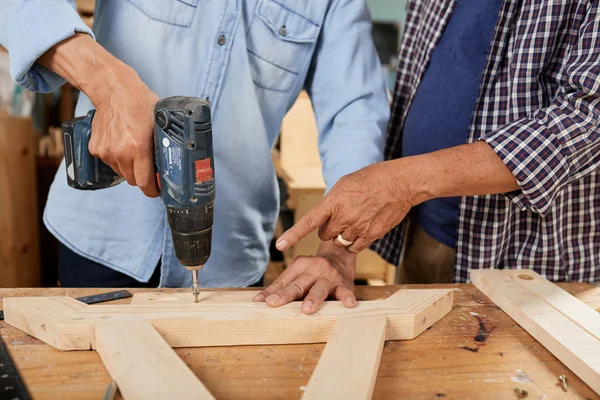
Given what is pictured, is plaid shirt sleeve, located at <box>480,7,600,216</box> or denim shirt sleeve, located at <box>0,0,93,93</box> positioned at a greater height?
denim shirt sleeve, located at <box>0,0,93,93</box>

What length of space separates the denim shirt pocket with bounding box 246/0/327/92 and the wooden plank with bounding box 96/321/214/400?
2.66 ft

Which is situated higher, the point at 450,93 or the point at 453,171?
the point at 450,93

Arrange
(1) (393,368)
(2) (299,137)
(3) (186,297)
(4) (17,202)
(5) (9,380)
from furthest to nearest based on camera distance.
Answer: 1. (2) (299,137)
2. (4) (17,202)
3. (3) (186,297)
4. (1) (393,368)
5. (5) (9,380)

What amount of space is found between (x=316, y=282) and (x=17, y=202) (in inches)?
93.8

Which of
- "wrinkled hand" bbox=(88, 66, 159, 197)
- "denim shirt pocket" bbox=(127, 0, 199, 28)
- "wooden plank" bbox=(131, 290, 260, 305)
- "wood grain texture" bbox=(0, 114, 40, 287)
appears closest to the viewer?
"wrinkled hand" bbox=(88, 66, 159, 197)

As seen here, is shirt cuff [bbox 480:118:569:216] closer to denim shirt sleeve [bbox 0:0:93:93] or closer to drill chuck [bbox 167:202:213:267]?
drill chuck [bbox 167:202:213:267]

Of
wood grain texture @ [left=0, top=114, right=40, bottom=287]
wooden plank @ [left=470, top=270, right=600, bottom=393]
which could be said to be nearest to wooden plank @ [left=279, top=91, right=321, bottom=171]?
wood grain texture @ [left=0, top=114, right=40, bottom=287]

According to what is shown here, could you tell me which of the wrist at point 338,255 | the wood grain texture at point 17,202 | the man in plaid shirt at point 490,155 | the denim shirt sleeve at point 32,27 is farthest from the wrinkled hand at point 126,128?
the wood grain texture at point 17,202

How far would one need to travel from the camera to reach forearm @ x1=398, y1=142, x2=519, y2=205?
4.37 ft

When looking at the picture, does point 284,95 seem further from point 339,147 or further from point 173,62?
point 173,62

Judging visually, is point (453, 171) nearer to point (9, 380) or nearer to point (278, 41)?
point (278, 41)

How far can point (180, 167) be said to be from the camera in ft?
3.75

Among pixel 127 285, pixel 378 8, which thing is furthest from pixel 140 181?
pixel 378 8

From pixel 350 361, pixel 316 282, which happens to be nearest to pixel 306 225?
pixel 316 282
